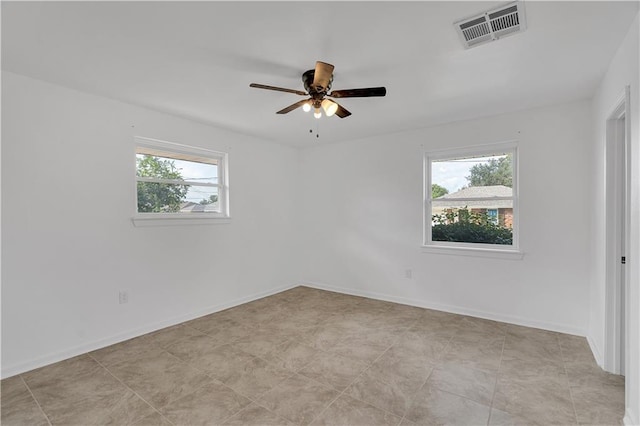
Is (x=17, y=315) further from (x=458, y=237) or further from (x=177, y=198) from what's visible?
(x=458, y=237)

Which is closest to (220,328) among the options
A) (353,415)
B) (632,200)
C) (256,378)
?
(256,378)

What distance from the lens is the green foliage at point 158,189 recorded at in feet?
11.2

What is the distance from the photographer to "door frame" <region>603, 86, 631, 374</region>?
2.37 meters

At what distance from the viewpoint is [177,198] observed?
376 cm

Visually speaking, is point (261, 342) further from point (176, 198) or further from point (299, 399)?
point (176, 198)

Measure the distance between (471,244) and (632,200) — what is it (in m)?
2.09

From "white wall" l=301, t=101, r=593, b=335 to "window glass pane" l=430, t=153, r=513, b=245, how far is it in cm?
20

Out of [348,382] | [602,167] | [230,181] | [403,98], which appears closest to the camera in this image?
[348,382]

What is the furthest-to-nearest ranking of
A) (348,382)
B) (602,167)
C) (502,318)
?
1. (502,318)
2. (602,167)
3. (348,382)

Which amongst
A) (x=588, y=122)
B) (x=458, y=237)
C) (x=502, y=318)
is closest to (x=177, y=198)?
(x=458, y=237)

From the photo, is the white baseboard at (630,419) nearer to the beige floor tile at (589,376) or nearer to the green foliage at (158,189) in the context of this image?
the beige floor tile at (589,376)

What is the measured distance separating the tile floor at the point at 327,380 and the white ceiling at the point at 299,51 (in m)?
2.48

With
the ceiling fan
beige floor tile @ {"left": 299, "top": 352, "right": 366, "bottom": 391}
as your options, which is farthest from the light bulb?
beige floor tile @ {"left": 299, "top": 352, "right": 366, "bottom": 391}

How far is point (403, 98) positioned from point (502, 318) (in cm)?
281
